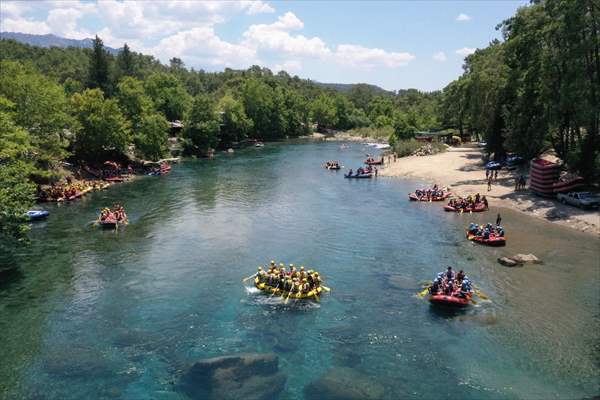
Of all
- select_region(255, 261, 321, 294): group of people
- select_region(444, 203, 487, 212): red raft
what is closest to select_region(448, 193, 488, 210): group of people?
select_region(444, 203, 487, 212): red raft

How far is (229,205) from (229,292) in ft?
91.0

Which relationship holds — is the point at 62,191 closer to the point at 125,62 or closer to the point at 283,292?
the point at 283,292

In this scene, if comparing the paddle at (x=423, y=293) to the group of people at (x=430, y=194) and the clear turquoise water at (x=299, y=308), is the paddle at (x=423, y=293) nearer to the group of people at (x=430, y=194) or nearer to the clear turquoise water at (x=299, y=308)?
the clear turquoise water at (x=299, y=308)

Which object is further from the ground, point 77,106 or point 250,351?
point 77,106

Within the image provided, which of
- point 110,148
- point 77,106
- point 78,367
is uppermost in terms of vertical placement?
point 77,106

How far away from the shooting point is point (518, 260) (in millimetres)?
40500

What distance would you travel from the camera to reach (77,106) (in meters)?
79.6

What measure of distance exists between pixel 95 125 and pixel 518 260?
66.3 meters

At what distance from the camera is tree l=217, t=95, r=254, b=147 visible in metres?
125

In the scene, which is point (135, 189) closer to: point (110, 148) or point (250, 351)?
point (110, 148)

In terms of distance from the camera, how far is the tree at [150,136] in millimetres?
87625

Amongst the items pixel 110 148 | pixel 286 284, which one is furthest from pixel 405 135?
pixel 286 284

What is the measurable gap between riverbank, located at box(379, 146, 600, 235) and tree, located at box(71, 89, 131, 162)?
45485 mm

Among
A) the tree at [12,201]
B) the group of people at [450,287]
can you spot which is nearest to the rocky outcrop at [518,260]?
the group of people at [450,287]
